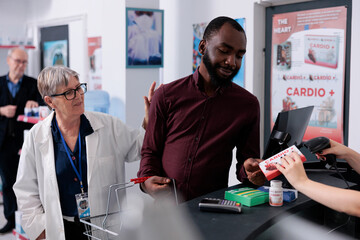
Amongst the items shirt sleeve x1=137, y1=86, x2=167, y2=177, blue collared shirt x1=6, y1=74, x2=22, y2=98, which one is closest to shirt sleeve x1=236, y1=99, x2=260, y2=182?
shirt sleeve x1=137, y1=86, x2=167, y2=177

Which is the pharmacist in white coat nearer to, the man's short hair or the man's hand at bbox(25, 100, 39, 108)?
the man's short hair

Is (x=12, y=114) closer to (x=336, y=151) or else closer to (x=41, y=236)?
(x=41, y=236)

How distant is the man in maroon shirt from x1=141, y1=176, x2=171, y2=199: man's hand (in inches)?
0.9

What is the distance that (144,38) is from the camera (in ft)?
14.5

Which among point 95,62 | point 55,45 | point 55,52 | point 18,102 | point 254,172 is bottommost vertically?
point 254,172

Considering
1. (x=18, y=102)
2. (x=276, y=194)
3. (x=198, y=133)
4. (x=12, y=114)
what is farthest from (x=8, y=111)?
(x=276, y=194)

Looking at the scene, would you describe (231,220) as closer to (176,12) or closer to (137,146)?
(137,146)

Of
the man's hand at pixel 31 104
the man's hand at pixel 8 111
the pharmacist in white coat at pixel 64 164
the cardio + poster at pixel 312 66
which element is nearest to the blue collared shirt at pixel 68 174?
the pharmacist in white coat at pixel 64 164

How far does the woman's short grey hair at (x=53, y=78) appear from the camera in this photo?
7.43 feet

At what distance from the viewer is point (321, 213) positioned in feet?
6.53

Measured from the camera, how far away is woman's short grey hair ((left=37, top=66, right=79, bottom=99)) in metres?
2.26

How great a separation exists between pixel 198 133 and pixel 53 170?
0.82 metres

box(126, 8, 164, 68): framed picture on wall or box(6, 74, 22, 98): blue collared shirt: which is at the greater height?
box(126, 8, 164, 68): framed picture on wall

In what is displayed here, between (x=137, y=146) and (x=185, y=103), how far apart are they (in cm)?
49
